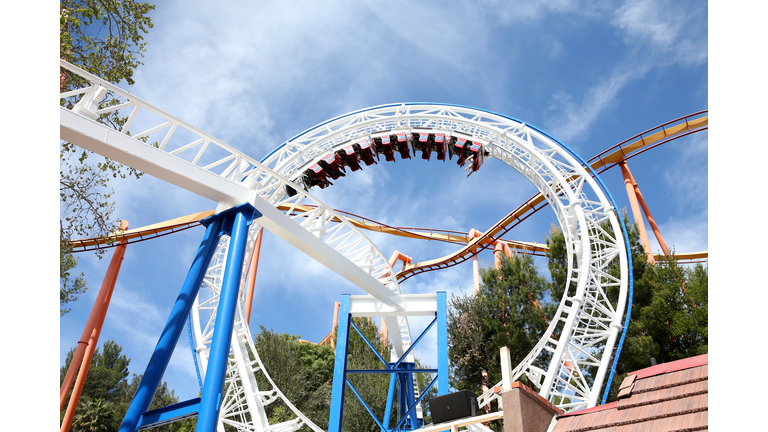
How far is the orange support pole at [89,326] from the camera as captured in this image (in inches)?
562

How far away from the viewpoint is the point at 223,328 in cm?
499

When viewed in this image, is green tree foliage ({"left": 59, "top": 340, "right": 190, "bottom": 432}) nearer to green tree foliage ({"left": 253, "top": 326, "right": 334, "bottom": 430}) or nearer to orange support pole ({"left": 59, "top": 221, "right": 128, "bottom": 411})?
orange support pole ({"left": 59, "top": 221, "right": 128, "bottom": 411})

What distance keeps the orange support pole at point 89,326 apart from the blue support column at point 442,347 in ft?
39.5

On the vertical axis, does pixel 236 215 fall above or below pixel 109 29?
below

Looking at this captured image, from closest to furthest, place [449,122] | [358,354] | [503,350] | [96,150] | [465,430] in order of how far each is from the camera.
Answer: [503,350] < [96,150] < [465,430] < [449,122] < [358,354]

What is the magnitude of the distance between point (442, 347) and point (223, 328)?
158 inches

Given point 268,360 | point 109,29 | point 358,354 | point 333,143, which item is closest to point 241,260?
point 109,29

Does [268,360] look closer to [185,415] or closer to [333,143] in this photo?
[333,143]

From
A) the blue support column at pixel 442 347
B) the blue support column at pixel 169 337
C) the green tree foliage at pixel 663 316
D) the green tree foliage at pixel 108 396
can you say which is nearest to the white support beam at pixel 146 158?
the blue support column at pixel 169 337

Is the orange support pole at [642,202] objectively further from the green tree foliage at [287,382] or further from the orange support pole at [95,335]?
the orange support pole at [95,335]

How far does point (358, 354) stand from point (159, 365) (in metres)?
13.9

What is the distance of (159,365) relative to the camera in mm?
4711

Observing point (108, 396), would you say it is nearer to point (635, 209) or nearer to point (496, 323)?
point (496, 323)

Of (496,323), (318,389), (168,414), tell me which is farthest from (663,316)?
(168,414)
